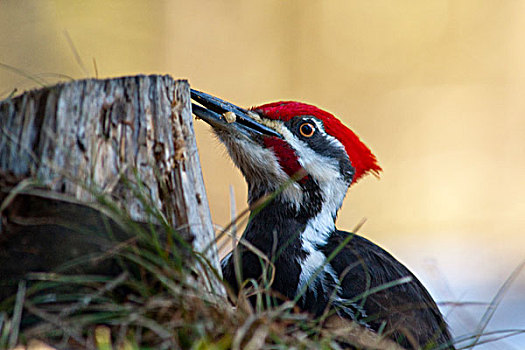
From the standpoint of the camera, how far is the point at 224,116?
101 inches

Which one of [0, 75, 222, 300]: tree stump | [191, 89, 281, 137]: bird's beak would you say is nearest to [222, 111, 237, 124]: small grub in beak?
[191, 89, 281, 137]: bird's beak

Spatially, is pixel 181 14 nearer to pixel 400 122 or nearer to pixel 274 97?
pixel 274 97

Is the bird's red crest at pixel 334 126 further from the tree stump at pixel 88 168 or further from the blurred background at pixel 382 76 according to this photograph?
the blurred background at pixel 382 76

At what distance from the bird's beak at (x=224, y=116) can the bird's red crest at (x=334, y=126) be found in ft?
0.27

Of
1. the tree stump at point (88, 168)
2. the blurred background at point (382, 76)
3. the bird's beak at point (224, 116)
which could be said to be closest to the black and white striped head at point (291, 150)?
the bird's beak at point (224, 116)

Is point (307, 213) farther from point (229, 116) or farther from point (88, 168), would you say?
point (88, 168)

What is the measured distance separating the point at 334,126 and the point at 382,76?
4430mm

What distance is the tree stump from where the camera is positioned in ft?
4.93

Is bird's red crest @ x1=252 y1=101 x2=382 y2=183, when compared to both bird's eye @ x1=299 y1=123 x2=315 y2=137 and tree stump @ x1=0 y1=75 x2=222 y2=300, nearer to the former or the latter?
bird's eye @ x1=299 y1=123 x2=315 y2=137

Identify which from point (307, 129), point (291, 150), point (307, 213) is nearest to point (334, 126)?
point (307, 129)

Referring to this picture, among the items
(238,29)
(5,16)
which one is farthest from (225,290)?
(5,16)

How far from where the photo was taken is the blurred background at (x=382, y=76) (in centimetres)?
680

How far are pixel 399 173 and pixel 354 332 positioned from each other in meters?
5.17

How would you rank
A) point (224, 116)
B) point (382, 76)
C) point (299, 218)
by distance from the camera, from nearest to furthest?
point (224, 116), point (299, 218), point (382, 76)
